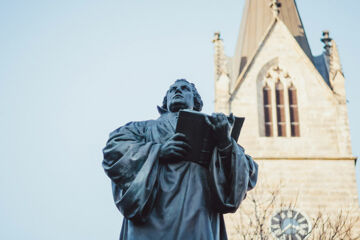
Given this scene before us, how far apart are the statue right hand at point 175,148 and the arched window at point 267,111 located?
1110 inches

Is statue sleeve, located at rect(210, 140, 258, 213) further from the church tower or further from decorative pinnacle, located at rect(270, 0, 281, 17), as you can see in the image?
decorative pinnacle, located at rect(270, 0, 281, 17)

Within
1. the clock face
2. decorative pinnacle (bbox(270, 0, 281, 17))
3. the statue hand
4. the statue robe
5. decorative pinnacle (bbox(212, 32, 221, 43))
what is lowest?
the statue robe

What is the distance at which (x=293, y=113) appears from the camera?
1296 inches

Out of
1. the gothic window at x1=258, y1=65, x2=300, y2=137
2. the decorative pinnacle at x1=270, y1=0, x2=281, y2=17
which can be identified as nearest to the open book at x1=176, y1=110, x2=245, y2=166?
the gothic window at x1=258, y1=65, x2=300, y2=137

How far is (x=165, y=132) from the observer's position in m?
4.19

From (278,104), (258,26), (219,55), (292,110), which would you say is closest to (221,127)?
(292,110)

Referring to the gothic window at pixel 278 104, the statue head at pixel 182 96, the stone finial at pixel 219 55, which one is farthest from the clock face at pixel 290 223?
the statue head at pixel 182 96

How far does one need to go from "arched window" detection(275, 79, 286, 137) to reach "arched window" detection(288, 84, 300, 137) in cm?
37

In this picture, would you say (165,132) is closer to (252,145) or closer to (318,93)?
(252,145)

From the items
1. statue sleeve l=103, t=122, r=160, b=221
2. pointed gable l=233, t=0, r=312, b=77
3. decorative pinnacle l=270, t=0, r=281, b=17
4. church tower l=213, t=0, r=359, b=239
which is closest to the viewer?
statue sleeve l=103, t=122, r=160, b=221

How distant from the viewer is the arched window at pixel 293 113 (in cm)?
3212

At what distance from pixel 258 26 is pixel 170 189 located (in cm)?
3473

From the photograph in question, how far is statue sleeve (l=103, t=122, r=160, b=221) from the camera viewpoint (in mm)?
3744

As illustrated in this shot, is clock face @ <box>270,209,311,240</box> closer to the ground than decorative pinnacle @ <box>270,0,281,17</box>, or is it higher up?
closer to the ground
